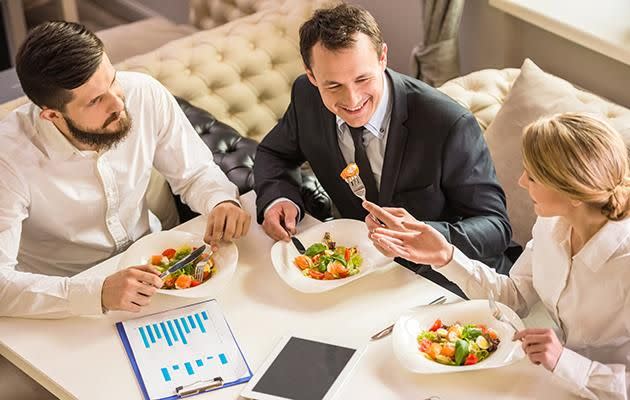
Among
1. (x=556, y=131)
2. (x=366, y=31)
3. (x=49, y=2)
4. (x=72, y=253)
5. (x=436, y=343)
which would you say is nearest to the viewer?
(x=556, y=131)

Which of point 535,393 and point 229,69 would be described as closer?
point 535,393

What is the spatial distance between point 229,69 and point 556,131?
1.75 meters

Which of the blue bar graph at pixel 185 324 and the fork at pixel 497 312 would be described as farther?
the blue bar graph at pixel 185 324

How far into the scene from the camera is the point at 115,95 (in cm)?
245

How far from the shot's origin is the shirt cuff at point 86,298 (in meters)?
2.24

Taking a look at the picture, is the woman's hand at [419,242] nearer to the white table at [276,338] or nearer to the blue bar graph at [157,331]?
the white table at [276,338]

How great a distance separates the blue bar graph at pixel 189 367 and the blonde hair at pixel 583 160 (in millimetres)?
803

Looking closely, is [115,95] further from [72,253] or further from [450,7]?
[450,7]

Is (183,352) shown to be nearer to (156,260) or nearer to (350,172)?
(156,260)

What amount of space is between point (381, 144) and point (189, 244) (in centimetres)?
58

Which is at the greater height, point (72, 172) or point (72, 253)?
point (72, 172)

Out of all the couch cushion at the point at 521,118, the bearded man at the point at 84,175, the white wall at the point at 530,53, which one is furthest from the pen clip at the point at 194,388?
the white wall at the point at 530,53

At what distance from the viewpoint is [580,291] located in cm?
206

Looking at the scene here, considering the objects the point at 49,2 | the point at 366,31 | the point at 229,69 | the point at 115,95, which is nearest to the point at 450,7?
the point at 229,69
